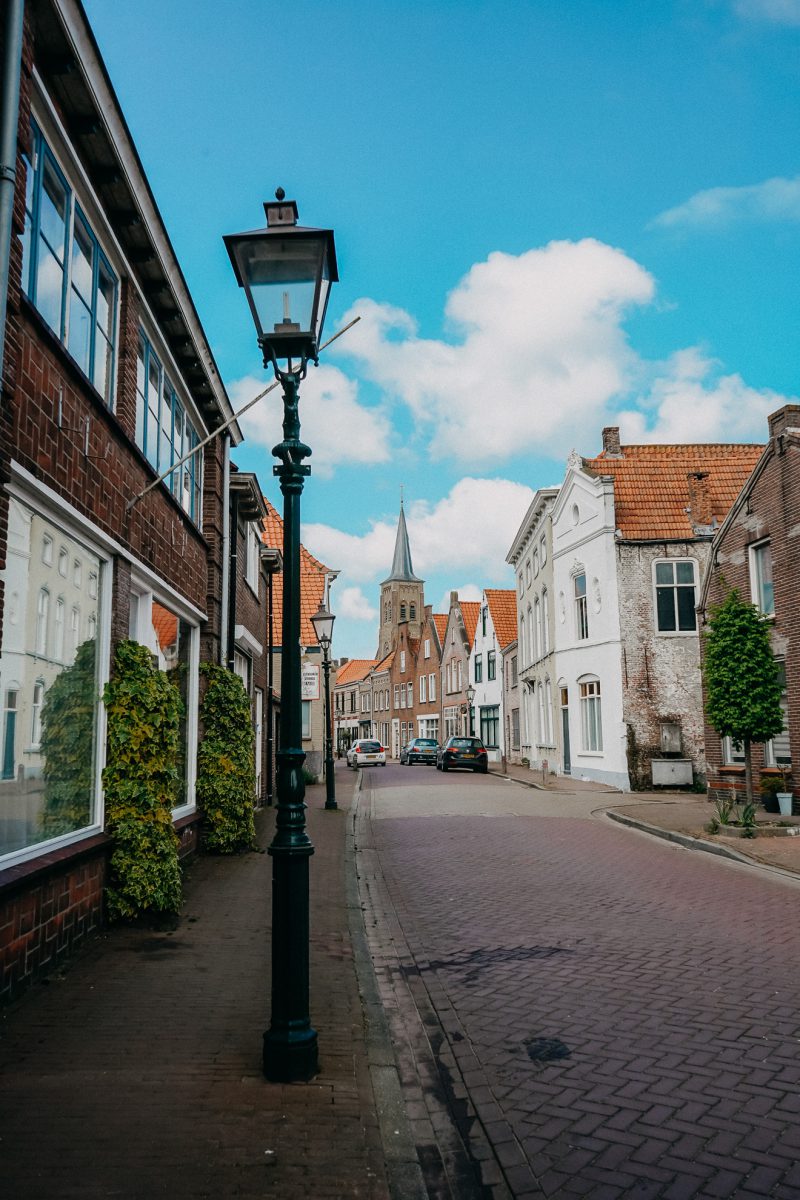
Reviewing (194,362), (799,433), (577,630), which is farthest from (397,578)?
(194,362)

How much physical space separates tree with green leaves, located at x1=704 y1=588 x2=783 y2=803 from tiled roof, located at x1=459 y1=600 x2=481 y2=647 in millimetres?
38448

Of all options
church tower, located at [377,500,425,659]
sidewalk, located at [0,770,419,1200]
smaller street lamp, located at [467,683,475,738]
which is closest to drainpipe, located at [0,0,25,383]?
sidewalk, located at [0,770,419,1200]

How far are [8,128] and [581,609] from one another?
2611 centimetres

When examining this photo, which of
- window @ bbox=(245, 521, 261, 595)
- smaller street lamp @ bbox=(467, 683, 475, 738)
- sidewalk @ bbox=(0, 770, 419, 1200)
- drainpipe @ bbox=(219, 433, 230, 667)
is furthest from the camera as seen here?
smaller street lamp @ bbox=(467, 683, 475, 738)

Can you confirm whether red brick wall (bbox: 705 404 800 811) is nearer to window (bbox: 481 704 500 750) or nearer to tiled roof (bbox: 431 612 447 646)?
window (bbox: 481 704 500 750)

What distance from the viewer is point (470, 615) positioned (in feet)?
187

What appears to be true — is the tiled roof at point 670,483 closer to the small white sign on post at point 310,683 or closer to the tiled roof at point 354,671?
the small white sign on post at point 310,683

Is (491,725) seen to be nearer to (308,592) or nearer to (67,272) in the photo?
(308,592)

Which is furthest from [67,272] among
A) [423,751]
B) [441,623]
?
[441,623]

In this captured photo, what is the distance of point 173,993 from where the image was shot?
5.92 meters

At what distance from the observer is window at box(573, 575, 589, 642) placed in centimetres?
2934

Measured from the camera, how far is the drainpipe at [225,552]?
44.8 ft

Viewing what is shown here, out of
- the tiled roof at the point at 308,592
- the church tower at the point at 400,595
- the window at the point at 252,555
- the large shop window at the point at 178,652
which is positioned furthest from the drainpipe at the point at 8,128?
the church tower at the point at 400,595

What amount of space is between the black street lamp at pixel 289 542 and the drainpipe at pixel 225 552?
341 inches
